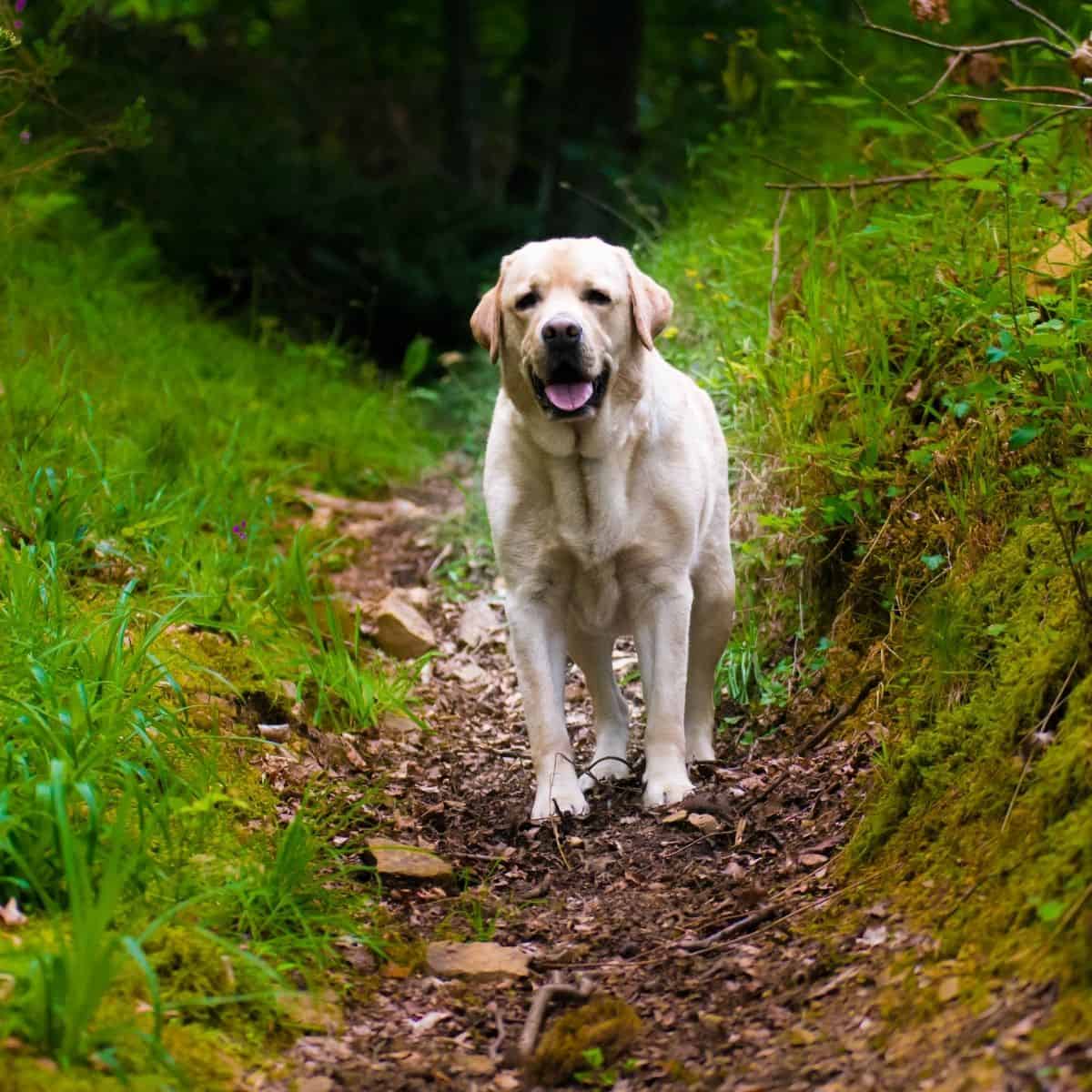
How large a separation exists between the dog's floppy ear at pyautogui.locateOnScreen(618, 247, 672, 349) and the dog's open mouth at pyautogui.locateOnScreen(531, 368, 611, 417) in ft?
0.74

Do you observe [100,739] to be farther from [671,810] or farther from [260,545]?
[260,545]

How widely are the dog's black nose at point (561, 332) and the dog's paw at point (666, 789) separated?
1304mm

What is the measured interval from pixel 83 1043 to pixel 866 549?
278 cm

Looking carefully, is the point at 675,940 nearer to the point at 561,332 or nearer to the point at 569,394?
the point at 569,394

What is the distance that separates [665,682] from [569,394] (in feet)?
3.01

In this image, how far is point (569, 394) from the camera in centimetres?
402

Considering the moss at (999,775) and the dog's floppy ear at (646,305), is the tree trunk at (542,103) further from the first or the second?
the moss at (999,775)

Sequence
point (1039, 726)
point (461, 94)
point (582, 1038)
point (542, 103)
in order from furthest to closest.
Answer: point (461, 94), point (542, 103), point (1039, 726), point (582, 1038)

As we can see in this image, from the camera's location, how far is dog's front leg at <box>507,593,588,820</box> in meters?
4.14

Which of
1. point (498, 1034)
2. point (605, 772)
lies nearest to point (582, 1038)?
point (498, 1034)

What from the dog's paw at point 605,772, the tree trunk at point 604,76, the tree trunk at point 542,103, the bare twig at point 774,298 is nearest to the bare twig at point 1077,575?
the dog's paw at point 605,772

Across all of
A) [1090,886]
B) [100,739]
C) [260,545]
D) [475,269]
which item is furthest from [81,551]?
[475,269]

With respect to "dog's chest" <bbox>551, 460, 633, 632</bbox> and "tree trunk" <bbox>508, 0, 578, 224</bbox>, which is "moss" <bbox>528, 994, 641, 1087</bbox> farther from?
"tree trunk" <bbox>508, 0, 578, 224</bbox>

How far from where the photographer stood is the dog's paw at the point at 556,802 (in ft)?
13.3
